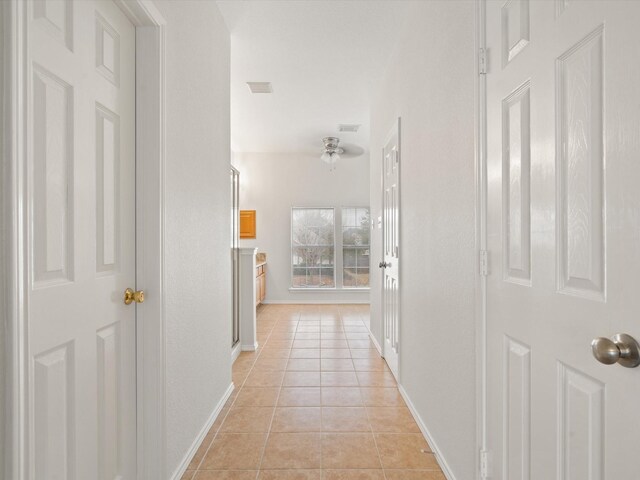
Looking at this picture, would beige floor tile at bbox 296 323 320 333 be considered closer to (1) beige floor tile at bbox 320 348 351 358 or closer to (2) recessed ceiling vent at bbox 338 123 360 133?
(1) beige floor tile at bbox 320 348 351 358

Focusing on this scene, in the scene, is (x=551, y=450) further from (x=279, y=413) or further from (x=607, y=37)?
(x=279, y=413)

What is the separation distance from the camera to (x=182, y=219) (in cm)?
191

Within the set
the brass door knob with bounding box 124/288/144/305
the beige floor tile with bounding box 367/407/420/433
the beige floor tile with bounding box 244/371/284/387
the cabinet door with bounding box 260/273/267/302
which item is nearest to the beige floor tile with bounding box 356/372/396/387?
the beige floor tile with bounding box 367/407/420/433

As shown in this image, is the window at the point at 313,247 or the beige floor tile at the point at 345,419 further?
the window at the point at 313,247

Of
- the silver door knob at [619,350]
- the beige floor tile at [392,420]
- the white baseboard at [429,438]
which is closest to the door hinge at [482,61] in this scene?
the silver door knob at [619,350]

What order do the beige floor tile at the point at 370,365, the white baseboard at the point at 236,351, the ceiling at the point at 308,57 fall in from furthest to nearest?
the white baseboard at the point at 236,351 → the beige floor tile at the point at 370,365 → the ceiling at the point at 308,57

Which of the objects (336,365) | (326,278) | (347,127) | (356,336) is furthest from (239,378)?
(326,278)

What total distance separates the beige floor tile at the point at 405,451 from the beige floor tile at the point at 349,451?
5 centimetres

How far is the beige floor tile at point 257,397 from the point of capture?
268cm

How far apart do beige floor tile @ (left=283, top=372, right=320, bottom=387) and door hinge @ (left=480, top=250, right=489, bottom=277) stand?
6.50 feet

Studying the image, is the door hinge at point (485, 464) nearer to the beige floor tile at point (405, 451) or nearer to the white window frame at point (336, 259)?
the beige floor tile at point (405, 451)

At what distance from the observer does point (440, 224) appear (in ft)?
6.53

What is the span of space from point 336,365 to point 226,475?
1754mm

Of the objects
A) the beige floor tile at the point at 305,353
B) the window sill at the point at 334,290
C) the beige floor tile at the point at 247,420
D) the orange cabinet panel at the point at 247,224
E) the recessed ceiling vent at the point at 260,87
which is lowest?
the beige floor tile at the point at 305,353
